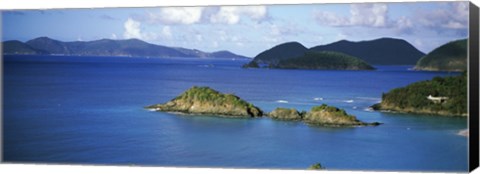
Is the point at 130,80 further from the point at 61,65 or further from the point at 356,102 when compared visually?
the point at 356,102

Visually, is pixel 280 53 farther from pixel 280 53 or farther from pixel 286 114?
pixel 286 114

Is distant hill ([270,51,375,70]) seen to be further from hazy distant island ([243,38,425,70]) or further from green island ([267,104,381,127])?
green island ([267,104,381,127])

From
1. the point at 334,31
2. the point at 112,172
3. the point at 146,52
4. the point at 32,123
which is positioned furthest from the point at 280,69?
the point at 32,123

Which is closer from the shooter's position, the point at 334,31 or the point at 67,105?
the point at 334,31

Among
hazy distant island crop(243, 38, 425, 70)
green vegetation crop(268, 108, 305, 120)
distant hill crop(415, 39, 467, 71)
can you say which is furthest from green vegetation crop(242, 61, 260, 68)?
distant hill crop(415, 39, 467, 71)

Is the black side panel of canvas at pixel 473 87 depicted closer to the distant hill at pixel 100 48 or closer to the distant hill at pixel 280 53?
the distant hill at pixel 280 53

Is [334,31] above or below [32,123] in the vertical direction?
above

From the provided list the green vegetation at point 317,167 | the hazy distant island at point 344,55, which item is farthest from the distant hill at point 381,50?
the green vegetation at point 317,167
